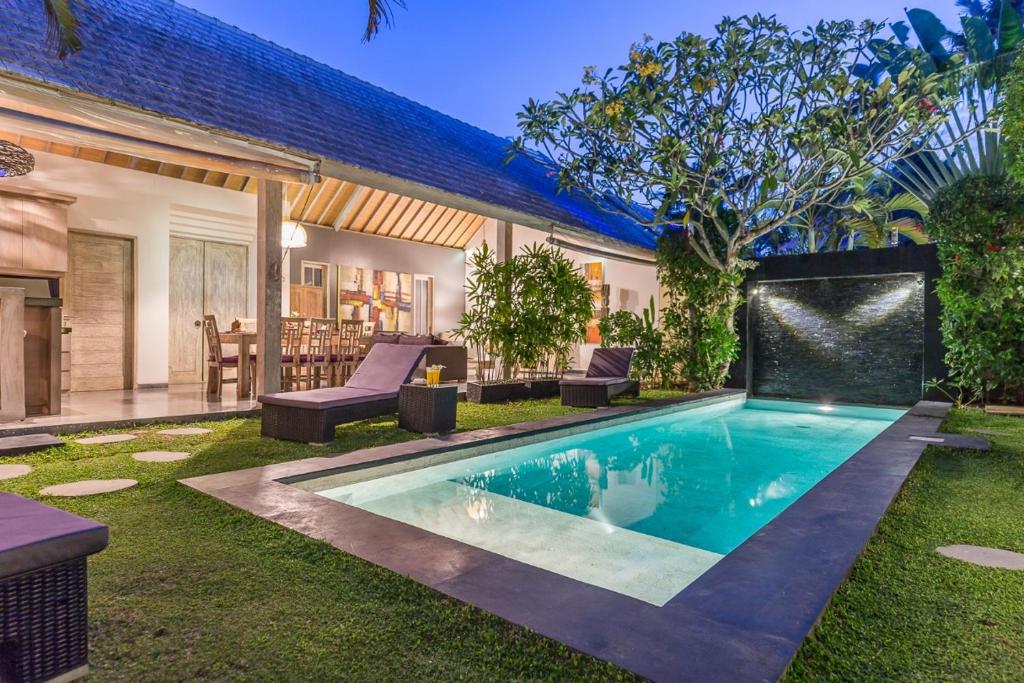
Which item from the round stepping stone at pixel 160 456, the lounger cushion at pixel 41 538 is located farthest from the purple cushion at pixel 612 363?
the lounger cushion at pixel 41 538

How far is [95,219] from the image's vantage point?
8.67 meters

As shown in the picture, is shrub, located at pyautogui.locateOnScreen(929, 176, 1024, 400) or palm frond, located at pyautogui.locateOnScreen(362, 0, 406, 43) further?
shrub, located at pyautogui.locateOnScreen(929, 176, 1024, 400)

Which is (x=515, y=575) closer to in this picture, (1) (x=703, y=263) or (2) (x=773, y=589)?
(2) (x=773, y=589)

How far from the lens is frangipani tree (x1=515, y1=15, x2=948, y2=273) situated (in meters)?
8.39

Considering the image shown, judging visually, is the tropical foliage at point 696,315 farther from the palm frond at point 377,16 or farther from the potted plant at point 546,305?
the palm frond at point 377,16

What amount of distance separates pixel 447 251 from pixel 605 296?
15.5ft

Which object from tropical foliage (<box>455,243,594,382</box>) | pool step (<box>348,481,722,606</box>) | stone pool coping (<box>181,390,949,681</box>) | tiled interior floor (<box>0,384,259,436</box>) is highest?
tropical foliage (<box>455,243,594,382</box>)

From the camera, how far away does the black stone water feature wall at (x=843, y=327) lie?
9695mm

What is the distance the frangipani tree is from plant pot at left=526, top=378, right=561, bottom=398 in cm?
324

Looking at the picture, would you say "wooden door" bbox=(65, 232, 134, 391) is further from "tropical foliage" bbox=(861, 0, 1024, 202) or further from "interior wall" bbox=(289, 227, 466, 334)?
"tropical foliage" bbox=(861, 0, 1024, 202)

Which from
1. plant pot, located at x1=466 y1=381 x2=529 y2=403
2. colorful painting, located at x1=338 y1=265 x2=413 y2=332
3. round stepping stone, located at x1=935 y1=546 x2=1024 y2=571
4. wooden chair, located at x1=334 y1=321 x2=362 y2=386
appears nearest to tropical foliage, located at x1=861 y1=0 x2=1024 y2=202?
plant pot, located at x1=466 y1=381 x2=529 y2=403

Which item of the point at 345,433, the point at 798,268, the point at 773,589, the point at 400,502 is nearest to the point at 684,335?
the point at 798,268

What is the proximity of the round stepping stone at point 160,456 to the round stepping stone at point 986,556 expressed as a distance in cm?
483

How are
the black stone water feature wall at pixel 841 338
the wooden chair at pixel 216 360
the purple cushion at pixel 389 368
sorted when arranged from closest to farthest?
the purple cushion at pixel 389 368, the wooden chair at pixel 216 360, the black stone water feature wall at pixel 841 338
